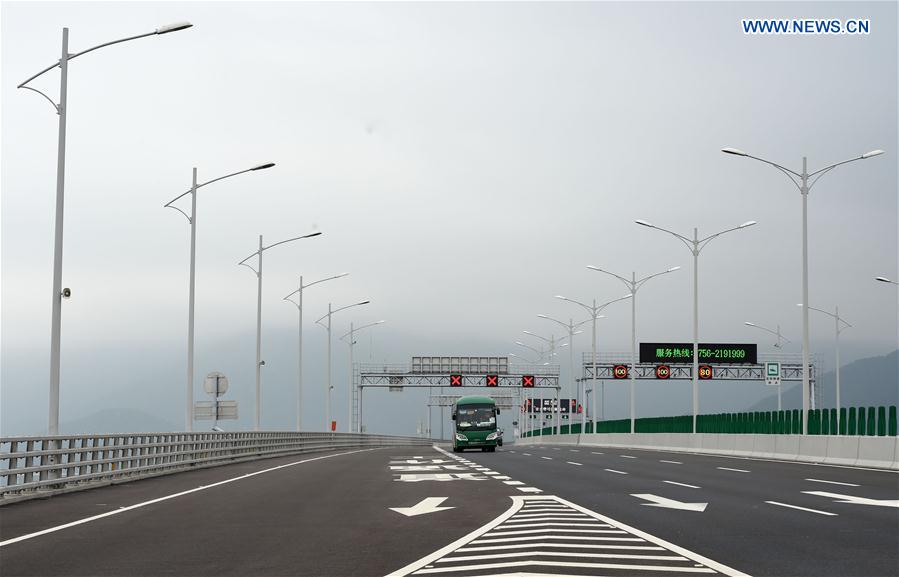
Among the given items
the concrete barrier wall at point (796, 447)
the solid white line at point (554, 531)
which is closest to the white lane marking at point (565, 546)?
the solid white line at point (554, 531)

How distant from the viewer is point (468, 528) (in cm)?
1404

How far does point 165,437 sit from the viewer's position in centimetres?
3216

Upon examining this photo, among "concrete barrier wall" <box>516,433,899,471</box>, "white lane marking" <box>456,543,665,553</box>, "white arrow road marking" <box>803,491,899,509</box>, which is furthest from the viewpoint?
"concrete barrier wall" <box>516,433,899,471</box>

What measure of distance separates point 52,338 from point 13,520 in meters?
8.23

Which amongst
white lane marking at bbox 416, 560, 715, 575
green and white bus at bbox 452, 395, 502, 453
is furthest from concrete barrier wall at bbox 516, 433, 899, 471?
white lane marking at bbox 416, 560, 715, 575

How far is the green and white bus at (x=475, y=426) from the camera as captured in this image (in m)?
59.8

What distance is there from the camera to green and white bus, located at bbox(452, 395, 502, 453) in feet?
196

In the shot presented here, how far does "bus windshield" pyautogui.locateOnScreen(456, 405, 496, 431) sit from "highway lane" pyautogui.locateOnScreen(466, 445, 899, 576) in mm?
30097

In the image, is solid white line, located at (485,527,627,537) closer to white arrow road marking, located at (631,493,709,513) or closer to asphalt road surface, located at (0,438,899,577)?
asphalt road surface, located at (0,438,899,577)

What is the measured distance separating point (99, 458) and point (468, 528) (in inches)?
544

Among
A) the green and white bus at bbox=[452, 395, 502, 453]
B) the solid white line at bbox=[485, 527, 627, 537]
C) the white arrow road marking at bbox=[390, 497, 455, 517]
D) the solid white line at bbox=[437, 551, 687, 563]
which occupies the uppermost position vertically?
the solid white line at bbox=[437, 551, 687, 563]

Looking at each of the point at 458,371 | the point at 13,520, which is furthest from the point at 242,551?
the point at 458,371

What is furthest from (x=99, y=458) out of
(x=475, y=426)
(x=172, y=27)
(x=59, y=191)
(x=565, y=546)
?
(x=475, y=426)

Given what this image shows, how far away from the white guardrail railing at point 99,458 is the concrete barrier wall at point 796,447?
17402 millimetres
